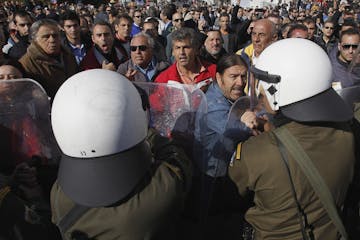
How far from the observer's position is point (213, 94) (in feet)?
8.27

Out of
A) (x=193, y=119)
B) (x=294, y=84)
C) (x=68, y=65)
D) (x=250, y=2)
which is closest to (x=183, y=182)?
(x=193, y=119)

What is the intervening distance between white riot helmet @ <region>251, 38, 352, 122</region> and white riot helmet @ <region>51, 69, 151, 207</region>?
74 centimetres

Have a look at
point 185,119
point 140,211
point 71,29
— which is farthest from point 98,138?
point 71,29

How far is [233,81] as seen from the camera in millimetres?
2771

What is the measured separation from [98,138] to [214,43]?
406 centimetres

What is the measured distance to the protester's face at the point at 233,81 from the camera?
2.70 metres

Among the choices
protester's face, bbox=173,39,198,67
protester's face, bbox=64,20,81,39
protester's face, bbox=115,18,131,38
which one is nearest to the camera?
protester's face, bbox=173,39,198,67

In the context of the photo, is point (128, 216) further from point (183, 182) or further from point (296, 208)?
point (296, 208)

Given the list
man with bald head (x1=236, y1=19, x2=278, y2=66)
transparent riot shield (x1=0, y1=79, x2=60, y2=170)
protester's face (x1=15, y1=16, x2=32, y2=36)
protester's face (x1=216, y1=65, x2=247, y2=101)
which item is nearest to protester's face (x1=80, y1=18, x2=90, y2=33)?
protester's face (x1=15, y1=16, x2=32, y2=36)

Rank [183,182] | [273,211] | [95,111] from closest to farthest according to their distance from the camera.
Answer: [95,111], [183,182], [273,211]

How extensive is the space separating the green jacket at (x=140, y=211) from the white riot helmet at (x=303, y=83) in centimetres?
63

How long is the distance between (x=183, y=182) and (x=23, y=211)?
2.36 ft

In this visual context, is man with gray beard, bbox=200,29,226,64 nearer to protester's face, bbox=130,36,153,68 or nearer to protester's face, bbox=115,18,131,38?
protester's face, bbox=130,36,153,68

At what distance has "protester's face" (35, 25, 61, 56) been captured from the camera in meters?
3.62
